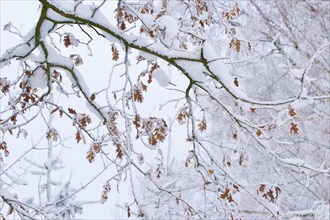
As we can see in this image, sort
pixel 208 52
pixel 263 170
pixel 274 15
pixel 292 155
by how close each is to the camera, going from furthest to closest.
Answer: pixel 263 170 → pixel 292 155 → pixel 274 15 → pixel 208 52

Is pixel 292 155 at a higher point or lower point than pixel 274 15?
lower

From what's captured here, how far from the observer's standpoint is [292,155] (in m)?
8.49

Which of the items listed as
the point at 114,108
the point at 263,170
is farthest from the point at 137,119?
the point at 263,170

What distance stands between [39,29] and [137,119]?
82 cm

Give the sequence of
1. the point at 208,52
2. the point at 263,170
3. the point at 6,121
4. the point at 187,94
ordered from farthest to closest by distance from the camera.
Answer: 1. the point at 263,170
2. the point at 6,121
3. the point at 187,94
4. the point at 208,52

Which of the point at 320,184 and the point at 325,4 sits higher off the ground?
the point at 325,4

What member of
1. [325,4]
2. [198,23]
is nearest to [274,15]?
[325,4]

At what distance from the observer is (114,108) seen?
298 centimetres

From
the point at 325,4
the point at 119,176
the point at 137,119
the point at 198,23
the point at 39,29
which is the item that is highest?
the point at 325,4

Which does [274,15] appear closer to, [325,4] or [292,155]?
[325,4]

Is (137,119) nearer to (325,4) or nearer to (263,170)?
(325,4)

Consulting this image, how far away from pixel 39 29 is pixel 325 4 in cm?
557

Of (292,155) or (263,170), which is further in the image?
(263,170)

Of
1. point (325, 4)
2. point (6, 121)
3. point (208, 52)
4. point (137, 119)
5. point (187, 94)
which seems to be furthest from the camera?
point (325, 4)
